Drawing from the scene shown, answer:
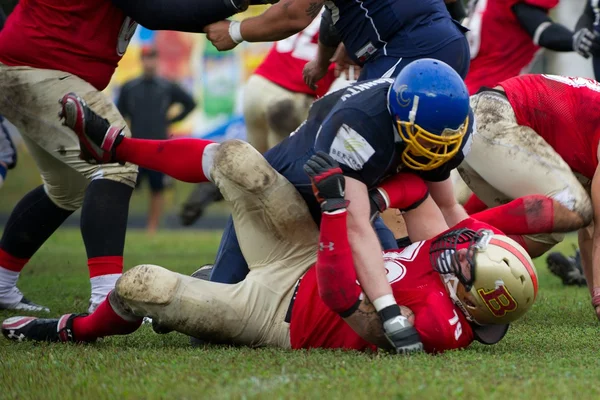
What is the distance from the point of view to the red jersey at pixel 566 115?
435cm

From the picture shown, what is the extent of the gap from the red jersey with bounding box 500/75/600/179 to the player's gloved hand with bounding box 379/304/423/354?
5.54 feet

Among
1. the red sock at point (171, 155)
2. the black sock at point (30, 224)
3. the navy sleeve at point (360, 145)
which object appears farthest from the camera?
the black sock at point (30, 224)

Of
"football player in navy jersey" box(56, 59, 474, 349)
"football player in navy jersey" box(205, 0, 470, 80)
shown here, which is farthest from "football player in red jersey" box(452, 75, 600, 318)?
"football player in navy jersey" box(56, 59, 474, 349)

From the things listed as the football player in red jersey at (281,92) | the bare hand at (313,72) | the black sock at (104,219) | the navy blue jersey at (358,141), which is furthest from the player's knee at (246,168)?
the football player in red jersey at (281,92)

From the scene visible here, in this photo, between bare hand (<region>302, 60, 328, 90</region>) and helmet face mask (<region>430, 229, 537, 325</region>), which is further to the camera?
bare hand (<region>302, 60, 328, 90</region>)

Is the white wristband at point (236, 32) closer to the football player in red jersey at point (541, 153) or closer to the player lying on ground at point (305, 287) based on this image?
the player lying on ground at point (305, 287)

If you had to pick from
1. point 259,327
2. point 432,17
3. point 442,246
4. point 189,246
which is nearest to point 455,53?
point 432,17

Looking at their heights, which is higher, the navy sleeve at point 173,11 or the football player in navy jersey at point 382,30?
the navy sleeve at point 173,11

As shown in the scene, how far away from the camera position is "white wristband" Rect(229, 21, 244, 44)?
4250 mm

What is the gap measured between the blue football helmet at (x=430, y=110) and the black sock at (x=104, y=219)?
4.73 ft

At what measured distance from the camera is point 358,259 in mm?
3260

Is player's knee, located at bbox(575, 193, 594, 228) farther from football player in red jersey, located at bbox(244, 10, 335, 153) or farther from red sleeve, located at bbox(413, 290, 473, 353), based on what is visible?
football player in red jersey, located at bbox(244, 10, 335, 153)

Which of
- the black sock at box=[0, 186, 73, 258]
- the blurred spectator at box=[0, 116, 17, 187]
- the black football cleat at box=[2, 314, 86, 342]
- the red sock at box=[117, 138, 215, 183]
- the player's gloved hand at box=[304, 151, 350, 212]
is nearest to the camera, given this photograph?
the player's gloved hand at box=[304, 151, 350, 212]

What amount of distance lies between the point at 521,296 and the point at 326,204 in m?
0.76
